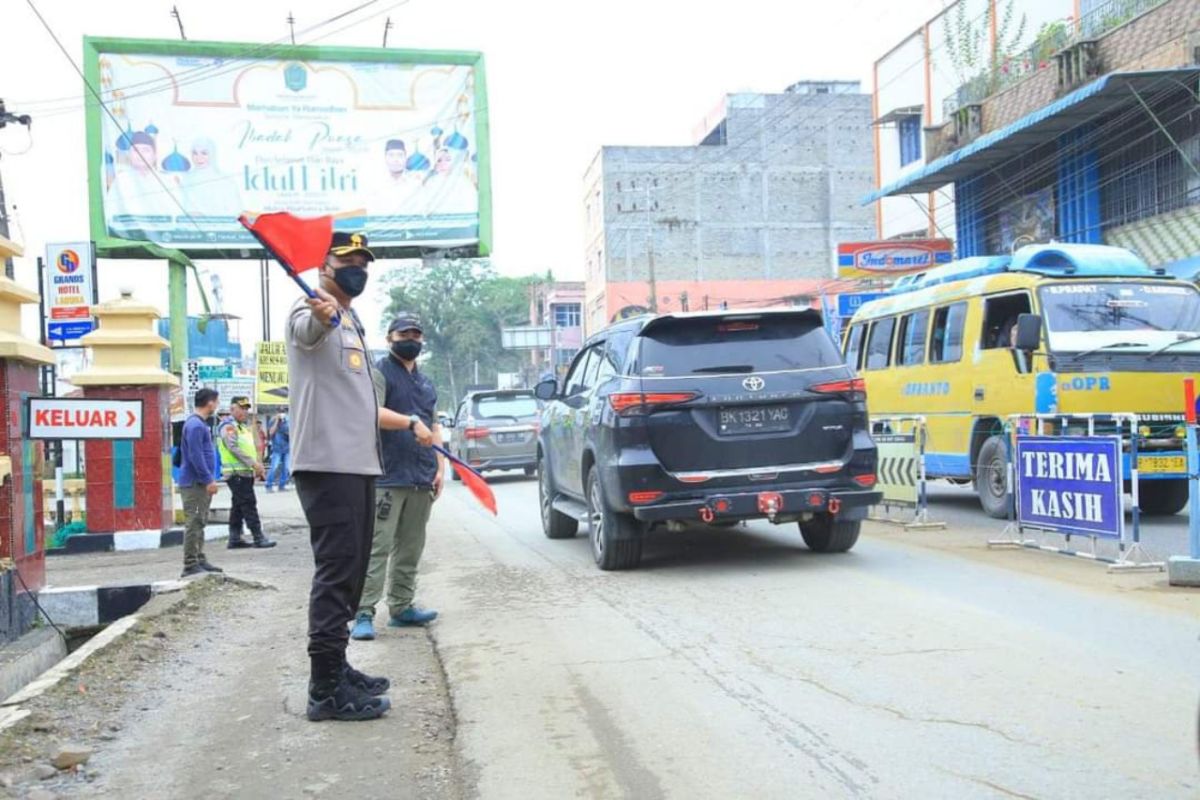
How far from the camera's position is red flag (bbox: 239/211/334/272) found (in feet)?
13.9

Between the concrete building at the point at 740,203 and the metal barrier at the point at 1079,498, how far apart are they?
4813 centimetres

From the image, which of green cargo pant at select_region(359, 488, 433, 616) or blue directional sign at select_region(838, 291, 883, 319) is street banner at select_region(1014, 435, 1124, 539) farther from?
blue directional sign at select_region(838, 291, 883, 319)

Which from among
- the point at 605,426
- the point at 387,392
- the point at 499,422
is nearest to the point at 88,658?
the point at 387,392

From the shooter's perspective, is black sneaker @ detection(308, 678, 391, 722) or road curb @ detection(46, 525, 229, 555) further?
road curb @ detection(46, 525, 229, 555)

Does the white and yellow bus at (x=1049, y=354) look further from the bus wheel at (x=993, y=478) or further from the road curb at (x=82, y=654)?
the road curb at (x=82, y=654)

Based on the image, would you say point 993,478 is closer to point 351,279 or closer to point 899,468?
point 899,468

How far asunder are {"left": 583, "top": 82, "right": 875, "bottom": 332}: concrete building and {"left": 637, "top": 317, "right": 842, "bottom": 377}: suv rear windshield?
49177mm

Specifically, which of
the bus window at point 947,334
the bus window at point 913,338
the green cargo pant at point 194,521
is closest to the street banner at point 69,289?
the green cargo pant at point 194,521

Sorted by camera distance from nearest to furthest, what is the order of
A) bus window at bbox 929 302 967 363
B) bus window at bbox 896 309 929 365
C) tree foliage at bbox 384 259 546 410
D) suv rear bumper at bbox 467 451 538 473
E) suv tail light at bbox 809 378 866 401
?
1. suv tail light at bbox 809 378 866 401
2. bus window at bbox 929 302 967 363
3. bus window at bbox 896 309 929 365
4. suv rear bumper at bbox 467 451 538 473
5. tree foliage at bbox 384 259 546 410

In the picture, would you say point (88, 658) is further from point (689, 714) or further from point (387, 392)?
Answer: point (689, 714)

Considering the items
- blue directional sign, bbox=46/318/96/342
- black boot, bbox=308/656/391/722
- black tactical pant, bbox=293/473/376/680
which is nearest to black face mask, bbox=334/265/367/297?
black tactical pant, bbox=293/473/376/680

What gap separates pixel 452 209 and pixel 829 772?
2004 centimetres

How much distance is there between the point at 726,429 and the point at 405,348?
8.35ft

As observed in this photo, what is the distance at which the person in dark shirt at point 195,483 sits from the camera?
930cm
